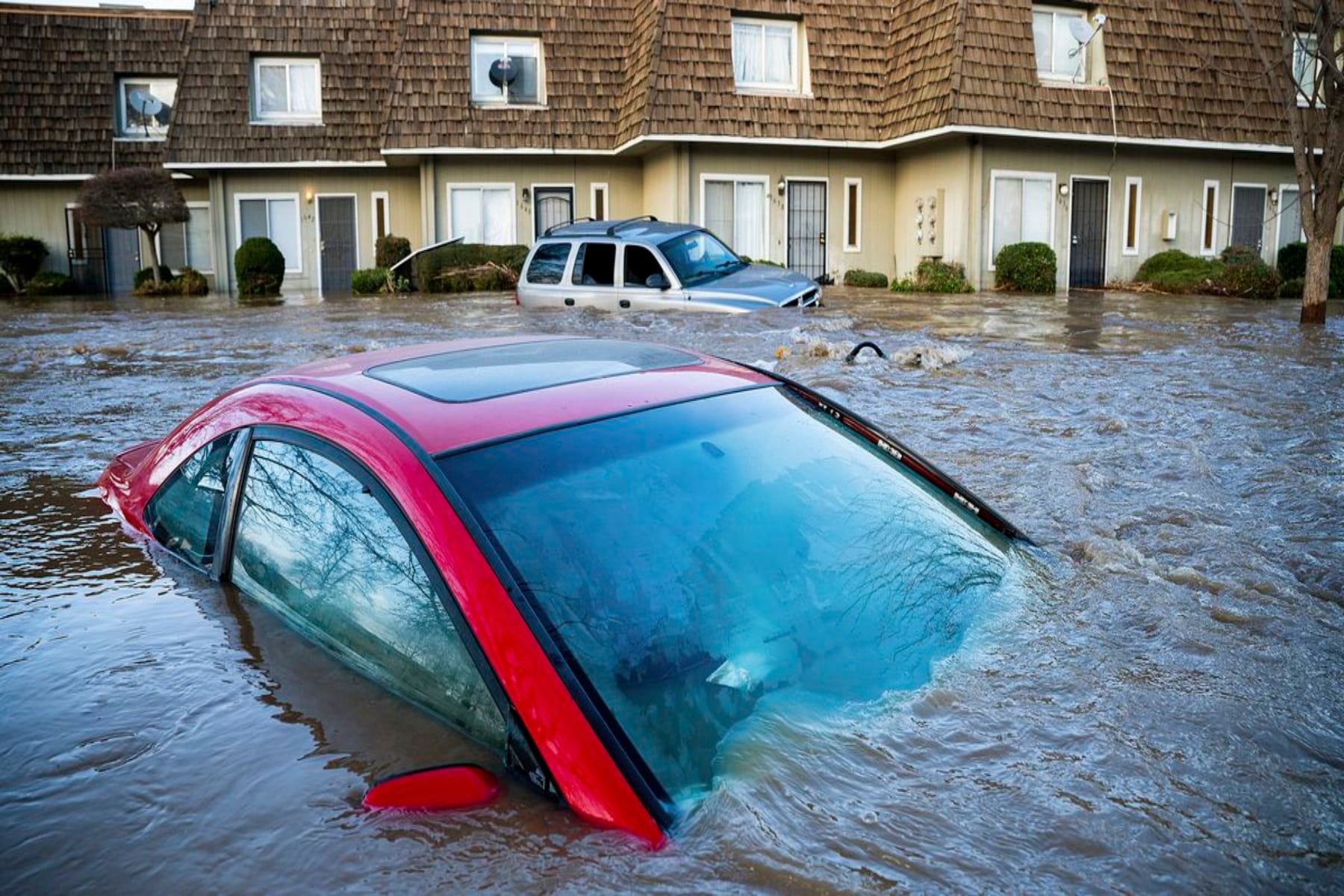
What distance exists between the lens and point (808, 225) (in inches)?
1002

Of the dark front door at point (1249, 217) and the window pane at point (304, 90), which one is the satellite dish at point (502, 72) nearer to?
the window pane at point (304, 90)

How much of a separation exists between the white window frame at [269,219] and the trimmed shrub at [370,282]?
10.2ft

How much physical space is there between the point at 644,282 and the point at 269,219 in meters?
16.3

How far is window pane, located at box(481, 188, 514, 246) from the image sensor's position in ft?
85.6

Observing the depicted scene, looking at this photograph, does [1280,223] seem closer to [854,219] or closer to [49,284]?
[854,219]

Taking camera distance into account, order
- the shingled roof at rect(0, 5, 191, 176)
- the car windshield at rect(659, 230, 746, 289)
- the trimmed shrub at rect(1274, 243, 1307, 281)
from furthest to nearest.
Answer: the shingled roof at rect(0, 5, 191, 176), the trimmed shrub at rect(1274, 243, 1307, 281), the car windshield at rect(659, 230, 746, 289)

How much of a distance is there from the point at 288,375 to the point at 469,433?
3.50 ft

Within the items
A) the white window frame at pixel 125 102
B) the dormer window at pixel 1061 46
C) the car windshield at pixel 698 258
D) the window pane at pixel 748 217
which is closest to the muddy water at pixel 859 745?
the car windshield at pixel 698 258

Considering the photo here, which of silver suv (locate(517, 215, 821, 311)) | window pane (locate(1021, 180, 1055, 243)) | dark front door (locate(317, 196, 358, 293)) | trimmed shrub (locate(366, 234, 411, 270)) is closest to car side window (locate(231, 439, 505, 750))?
silver suv (locate(517, 215, 821, 311))

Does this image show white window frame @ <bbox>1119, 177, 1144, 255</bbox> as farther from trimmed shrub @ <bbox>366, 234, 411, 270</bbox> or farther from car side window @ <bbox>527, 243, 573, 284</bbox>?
trimmed shrub @ <bbox>366, 234, 411, 270</bbox>

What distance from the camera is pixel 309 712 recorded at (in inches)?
118

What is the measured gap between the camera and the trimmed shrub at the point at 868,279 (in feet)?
81.8

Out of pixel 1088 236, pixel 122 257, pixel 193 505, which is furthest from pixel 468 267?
pixel 193 505

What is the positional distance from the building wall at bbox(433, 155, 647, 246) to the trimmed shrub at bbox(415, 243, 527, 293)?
4.56 feet
